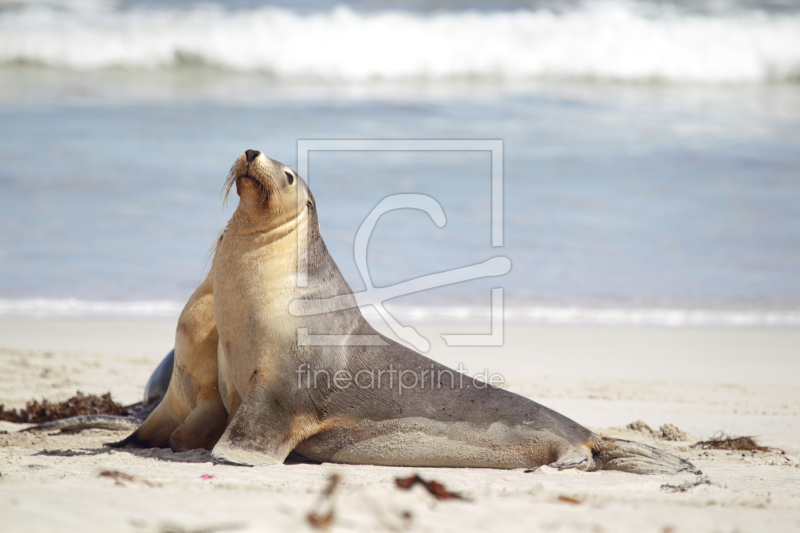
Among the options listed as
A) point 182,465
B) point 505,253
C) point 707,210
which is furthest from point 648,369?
point 707,210

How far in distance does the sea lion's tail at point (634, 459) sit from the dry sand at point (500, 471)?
0.47ft

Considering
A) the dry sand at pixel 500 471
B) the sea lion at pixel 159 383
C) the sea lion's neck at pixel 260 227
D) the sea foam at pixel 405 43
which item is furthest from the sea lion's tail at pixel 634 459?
the sea foam at pixel 405 43

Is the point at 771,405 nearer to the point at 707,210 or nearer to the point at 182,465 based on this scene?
the point at 182,465

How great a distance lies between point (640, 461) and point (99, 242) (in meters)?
8.26

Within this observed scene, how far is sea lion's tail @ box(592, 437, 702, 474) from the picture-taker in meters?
4.14

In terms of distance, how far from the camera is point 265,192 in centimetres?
428

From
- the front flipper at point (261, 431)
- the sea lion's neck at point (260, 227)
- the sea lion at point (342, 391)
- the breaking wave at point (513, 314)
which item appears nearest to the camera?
the front flipper at point (261, 431)

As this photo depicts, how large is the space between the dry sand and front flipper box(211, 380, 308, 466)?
0.37ft

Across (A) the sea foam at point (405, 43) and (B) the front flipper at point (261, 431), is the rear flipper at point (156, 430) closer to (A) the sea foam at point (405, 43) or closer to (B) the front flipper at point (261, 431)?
(B) the front flipper at point (261, 431)

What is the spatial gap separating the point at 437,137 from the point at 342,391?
12746mm

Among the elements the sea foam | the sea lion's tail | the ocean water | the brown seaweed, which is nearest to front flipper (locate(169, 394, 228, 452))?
the brown seaweed

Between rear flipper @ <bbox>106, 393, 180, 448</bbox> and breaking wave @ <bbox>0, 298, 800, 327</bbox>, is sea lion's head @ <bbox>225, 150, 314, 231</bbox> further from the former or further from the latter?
breaking wave @ <bbox>0, 298, 800, 327</bbox>

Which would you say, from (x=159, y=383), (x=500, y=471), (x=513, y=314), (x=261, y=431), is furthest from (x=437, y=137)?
(x=261, y=431)

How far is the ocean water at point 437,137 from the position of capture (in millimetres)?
9836
